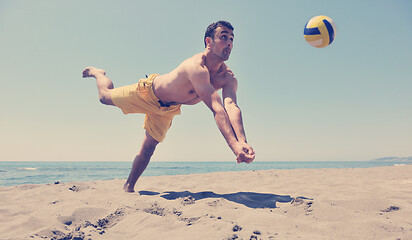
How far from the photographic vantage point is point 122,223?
2031mm

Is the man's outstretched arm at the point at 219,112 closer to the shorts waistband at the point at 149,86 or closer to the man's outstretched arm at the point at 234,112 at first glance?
the man's outstretched arm at the point at 234,112

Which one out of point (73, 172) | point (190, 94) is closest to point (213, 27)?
point (190, 94)

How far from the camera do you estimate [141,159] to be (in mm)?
3756

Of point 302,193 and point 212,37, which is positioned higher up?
point 212,37

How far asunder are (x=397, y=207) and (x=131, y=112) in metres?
3.25

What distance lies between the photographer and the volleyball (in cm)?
390

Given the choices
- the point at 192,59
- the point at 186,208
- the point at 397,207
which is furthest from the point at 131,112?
the point at 397,207

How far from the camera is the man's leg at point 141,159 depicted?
3.72 metres

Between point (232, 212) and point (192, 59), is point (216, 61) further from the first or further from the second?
point (232, 212)

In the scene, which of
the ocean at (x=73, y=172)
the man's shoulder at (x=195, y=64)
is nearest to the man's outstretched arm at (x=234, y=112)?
the man's shoulder at (x=195, y=64)

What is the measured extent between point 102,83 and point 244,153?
2.78 meters

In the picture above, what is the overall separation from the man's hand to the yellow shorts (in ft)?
5.16

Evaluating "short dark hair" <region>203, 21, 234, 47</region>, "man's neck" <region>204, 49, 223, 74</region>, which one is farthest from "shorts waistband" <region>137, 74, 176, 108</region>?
"short dark hair" <region>203, 21, 234, 47</region>

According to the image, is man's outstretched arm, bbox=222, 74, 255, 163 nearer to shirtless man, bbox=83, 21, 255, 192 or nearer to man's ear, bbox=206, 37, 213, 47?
shirtless man, bbox=83, 21, 255, 192
